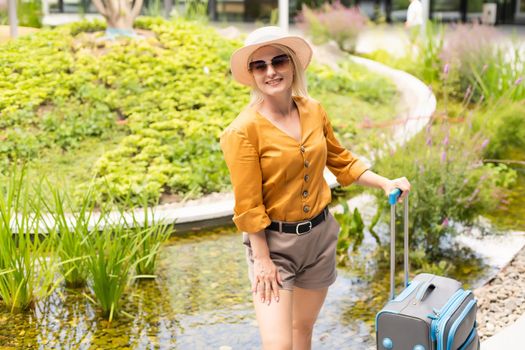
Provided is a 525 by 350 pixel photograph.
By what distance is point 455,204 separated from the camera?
525cm

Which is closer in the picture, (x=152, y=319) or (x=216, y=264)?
(x=152, y=319)

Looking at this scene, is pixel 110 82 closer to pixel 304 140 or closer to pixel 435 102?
pixel 435 102

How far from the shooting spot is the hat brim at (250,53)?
9.10 ft

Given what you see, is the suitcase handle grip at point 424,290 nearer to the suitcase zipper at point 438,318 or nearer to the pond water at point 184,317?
the suitcase zipper at point 438,318

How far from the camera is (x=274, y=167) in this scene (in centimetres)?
279

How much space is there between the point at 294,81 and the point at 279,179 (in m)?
0.40

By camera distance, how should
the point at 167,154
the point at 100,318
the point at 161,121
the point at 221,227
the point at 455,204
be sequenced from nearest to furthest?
the point at 100,318 → the point at 455,204 → the point at 221,227 → the point at 167,154 → the point at 161,121

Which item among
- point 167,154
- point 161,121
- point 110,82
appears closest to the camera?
point 167,154

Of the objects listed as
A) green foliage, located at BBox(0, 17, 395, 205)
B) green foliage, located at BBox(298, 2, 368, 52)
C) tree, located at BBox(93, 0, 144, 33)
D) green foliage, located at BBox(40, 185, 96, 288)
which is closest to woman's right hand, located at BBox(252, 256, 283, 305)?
green foliage, located at BBox(40, 185, 96, 288)

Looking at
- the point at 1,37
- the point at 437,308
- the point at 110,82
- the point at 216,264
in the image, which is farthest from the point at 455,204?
the point at 1,37

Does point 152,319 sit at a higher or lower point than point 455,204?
lower

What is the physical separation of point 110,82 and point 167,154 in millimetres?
1870

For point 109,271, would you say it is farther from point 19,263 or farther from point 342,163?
point 342,163

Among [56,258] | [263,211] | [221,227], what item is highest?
[263,211]
